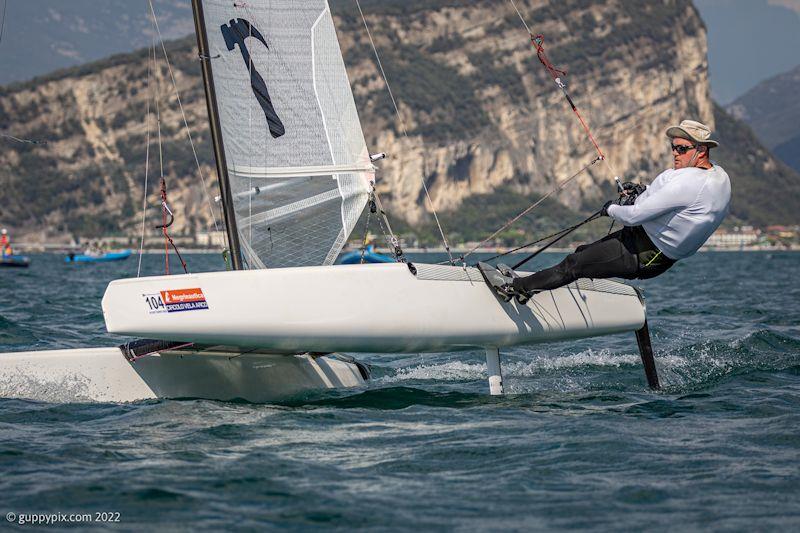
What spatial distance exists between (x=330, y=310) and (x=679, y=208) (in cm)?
201

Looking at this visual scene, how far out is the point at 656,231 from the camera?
625 centimetres

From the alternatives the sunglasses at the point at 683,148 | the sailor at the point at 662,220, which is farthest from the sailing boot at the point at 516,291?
the sunglasses at the point at 683,148

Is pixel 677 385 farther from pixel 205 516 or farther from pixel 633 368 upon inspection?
pixel 205 516

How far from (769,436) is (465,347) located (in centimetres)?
193

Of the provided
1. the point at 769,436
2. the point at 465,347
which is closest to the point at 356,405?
the point at 465,347

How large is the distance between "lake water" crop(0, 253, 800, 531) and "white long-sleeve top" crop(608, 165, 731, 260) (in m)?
0.94

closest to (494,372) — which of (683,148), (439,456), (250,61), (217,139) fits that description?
(683,148)

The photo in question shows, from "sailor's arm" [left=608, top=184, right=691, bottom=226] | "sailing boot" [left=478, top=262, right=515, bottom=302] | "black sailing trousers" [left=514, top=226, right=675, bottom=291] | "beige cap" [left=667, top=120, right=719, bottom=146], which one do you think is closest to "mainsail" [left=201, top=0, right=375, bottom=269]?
"sailing boot" [left=478, top=262, right=515, bottom=302]

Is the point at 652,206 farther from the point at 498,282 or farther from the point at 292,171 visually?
the point at 292,171

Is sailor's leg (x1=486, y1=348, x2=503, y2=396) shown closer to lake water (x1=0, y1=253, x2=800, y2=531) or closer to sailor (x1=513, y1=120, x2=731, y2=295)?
lake water (x1=0, y1=253, x2=800, y2=531)

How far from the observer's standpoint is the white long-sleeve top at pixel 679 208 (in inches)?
240

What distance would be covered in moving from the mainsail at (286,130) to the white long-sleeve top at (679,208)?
215 cm

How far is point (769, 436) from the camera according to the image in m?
5.21

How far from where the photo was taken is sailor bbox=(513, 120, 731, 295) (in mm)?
6109
